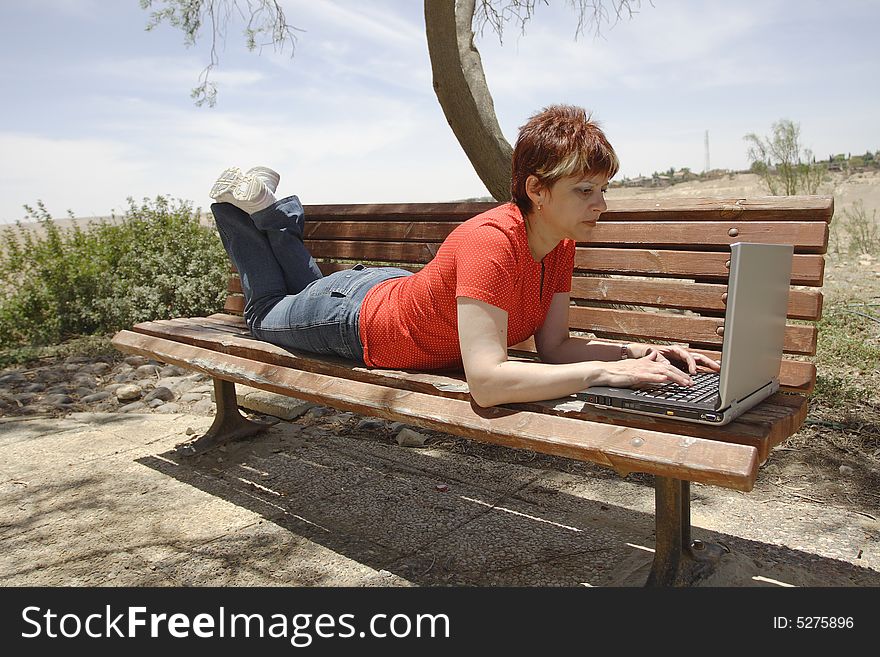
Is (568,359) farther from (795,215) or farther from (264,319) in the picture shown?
(264,319)

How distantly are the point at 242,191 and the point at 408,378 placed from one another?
4.20 ft

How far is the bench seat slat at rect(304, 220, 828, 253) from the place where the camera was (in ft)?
8.55

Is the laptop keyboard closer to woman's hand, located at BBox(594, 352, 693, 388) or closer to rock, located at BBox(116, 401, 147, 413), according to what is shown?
woman's hand, located at BBox(594, 352, 693, 388)

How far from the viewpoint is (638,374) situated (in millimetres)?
2295

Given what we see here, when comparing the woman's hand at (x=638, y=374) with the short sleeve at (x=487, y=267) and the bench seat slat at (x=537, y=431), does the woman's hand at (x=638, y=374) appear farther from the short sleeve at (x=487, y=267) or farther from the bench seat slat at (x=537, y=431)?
the short sleeve at (x=487, y=267)

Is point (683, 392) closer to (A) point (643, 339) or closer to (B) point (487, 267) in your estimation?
(B) point (487, 267)

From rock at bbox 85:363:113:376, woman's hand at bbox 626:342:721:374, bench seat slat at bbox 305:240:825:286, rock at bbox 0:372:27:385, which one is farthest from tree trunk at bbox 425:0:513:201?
rock at bbox 0:372:27:385

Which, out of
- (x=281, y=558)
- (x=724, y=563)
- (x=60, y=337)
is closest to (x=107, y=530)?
(x=281, y=558)

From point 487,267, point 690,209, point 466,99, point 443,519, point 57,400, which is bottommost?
point 443,519

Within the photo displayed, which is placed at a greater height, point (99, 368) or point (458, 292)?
point (458, 292)

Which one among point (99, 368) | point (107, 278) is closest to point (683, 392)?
point (99, 368)

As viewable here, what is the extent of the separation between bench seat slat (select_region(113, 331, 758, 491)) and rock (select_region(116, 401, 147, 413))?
86.1 inches

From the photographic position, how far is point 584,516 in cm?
330

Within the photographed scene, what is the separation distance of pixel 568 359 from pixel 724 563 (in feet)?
2.94
